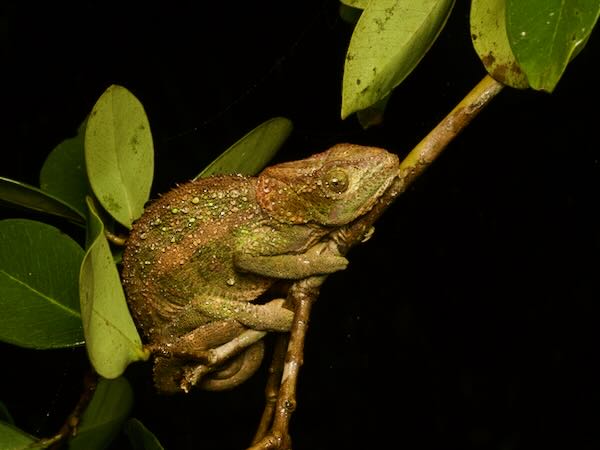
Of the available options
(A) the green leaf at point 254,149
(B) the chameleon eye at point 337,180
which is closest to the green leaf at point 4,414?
(A) the green leaf at point 254,149

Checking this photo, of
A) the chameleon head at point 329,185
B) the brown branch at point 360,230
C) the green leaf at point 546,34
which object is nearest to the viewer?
the green leaf at point 546,34

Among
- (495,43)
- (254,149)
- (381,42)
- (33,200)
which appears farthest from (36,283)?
(495,43)

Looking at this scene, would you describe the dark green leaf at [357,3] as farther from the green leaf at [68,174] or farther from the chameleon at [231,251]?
the green leaf at [68,174]

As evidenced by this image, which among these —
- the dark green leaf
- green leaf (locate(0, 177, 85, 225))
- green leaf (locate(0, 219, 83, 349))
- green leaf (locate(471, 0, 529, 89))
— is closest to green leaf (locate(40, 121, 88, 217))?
green leaf (locate(0, 177, 85, 225))

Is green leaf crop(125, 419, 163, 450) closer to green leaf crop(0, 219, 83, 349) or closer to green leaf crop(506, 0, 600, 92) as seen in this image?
green leaf crop(0, 219, 83, 349)

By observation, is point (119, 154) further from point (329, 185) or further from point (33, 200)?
point (329, 185)

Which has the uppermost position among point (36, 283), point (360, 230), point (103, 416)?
point (36, 283)
